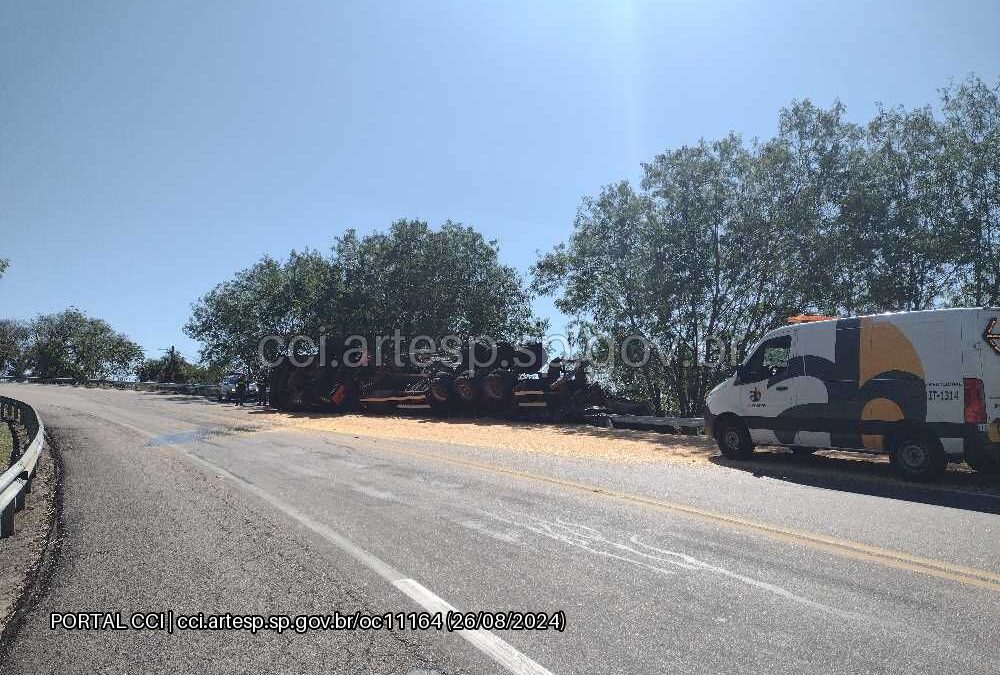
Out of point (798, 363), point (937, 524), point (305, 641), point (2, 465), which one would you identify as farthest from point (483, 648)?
point (2, 465)

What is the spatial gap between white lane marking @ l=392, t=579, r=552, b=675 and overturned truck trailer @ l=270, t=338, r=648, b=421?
1581 centimetres

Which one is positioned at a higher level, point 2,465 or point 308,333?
point 308,333

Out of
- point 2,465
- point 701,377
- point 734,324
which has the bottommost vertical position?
point 2,465

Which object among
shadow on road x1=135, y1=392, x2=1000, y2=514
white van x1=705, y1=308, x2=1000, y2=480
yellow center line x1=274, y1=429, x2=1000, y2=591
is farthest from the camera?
white van x1=705, y1=308, x2=1000, y2=480

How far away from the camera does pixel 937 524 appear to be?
20.6 feet

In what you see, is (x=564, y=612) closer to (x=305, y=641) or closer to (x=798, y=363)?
(x=305, y=641)

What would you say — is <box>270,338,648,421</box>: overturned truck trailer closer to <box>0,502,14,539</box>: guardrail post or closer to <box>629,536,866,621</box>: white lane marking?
<box>629,536,866,621</box>: white lane marking

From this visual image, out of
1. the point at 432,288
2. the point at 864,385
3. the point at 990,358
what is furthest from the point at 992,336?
the point at 432,288

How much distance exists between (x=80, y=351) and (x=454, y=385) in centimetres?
8546

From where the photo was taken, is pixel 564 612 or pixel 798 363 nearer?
pixel 564 612

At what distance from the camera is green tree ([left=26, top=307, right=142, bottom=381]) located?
82.0m

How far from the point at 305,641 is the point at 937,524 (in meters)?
6.23

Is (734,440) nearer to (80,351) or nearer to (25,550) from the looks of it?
(25,550)

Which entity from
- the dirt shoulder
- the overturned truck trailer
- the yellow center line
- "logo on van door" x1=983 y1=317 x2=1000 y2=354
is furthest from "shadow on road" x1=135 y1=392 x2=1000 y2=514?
the dirt shoulder
